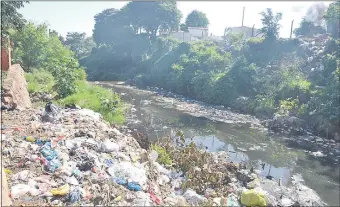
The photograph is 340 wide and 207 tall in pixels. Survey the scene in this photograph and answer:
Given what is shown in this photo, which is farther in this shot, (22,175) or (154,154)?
(154,154)

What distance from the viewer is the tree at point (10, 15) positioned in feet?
26.2

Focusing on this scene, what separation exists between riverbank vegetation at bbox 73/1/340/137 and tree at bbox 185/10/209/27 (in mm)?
2000

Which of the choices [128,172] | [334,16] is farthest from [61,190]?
[334,16]

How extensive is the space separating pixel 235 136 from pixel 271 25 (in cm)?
1195

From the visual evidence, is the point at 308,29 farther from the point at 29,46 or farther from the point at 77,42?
the point at 77,42

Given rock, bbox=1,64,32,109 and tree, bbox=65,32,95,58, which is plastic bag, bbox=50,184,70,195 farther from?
tree, bbox=65,32,95,58

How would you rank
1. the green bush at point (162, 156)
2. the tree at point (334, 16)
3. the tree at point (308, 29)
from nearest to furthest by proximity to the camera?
the green bush at point (162, 156) → the tree at point (334, 16) → the tree at point (308, 29)

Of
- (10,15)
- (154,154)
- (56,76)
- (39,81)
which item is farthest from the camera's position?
(39,81)

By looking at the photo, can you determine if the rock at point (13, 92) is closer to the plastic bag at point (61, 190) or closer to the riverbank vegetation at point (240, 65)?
the plastic bag at point (61, 190)

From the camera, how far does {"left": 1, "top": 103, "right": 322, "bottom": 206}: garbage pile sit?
4.03 m

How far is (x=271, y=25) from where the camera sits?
66.5 feet

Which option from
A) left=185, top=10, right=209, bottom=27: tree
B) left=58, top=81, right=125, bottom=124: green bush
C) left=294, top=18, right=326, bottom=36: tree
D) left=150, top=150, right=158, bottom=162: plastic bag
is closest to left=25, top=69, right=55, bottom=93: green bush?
left=58, top=81, right=125, bottom=124: green bush

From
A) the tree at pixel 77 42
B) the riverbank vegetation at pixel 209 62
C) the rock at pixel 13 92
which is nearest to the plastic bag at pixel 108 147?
the rock at pixel 13 92

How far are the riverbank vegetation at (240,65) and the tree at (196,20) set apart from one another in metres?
2.00
